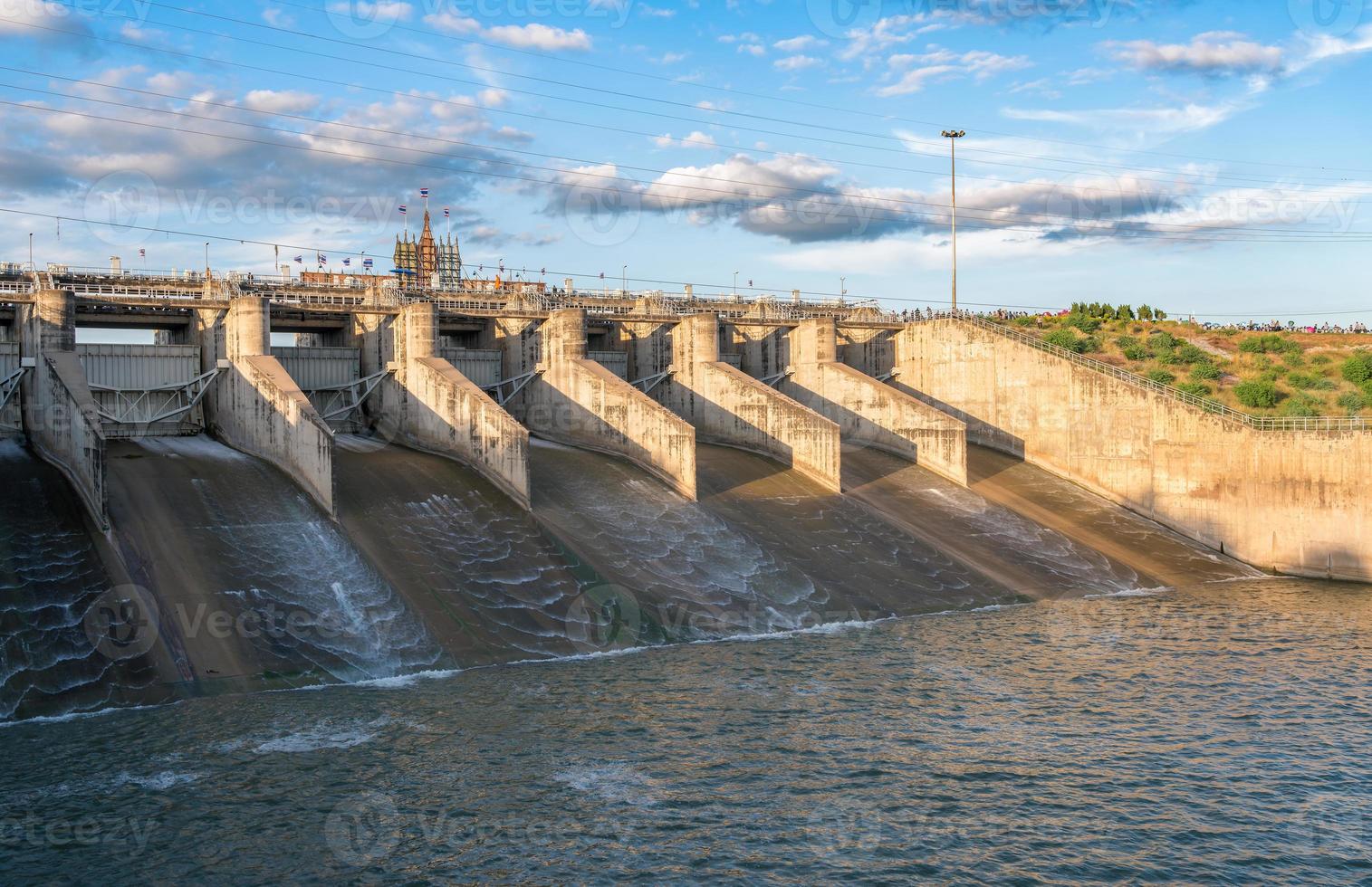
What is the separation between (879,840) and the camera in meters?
18.5

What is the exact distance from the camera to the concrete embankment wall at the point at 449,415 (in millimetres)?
38000

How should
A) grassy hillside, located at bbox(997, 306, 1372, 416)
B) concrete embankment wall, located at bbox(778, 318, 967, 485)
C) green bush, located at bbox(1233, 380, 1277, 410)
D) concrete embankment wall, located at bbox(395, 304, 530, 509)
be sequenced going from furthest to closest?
grassy hillside, located at bbox(997, 306, 1372, 416)
green bush, located at bbox(1233, 380, 1277, 410)
concrete embankment wall, located at bbox(778, 318, 967, 485)
concrete embankment wall, located at bbox(395, 304, 530, 509)

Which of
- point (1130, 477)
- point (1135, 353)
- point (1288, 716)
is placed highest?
point (1135, 353)

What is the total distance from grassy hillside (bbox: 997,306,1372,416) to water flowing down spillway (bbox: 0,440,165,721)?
6238cm

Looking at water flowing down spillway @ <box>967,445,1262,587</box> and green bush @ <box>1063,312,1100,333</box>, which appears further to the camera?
green bush @ <box>1063,312,1100,333</box>

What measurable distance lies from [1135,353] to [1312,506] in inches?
1401

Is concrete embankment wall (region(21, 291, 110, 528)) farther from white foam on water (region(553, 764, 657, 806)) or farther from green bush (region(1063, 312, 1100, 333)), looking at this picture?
green bush (region(1063, 312, 1100, 333))

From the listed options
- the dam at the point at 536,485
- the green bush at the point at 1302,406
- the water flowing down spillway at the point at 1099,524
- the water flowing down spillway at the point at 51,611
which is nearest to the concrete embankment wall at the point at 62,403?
the dam at the point at 536,485

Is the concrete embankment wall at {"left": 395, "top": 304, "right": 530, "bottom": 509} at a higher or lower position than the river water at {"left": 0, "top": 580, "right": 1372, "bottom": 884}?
higher

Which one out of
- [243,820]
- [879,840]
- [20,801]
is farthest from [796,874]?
[20,801]

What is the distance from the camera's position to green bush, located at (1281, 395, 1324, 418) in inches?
2518

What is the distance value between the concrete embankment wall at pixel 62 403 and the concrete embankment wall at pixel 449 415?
11.4 metres

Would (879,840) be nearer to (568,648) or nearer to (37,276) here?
(568,648)

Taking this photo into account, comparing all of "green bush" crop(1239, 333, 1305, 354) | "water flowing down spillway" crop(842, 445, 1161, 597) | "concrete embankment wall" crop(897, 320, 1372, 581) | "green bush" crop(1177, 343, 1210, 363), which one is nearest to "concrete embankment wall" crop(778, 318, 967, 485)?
"water flowing down spillway" crop(842, 445, 1161, 597)
